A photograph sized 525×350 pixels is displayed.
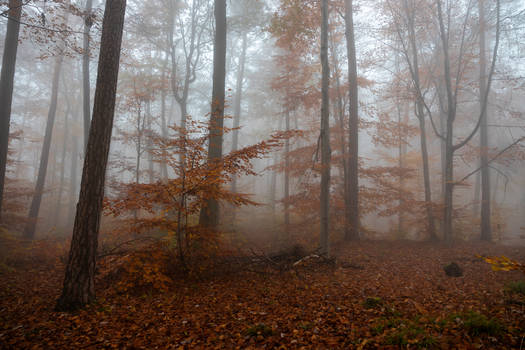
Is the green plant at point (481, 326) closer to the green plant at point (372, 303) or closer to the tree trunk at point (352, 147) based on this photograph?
the green plant at point (372, 303)

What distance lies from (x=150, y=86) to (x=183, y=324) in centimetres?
1324

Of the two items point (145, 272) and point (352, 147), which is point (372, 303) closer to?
point (145, 272)

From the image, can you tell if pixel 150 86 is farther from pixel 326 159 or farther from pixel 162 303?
pixel 162 303

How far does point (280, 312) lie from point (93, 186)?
12.5 ft

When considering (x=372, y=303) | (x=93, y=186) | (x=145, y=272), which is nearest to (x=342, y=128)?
(x=372, y=303)

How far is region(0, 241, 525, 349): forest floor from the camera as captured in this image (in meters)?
3.17

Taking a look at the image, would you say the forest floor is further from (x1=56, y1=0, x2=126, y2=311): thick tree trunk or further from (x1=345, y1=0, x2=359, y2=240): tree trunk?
(x1=345, y1=0, x2=359, y2=240): tree trunk

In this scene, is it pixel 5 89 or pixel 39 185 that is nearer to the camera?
pixel 5 89

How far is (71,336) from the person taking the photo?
11.5 feet

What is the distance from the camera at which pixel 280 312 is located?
4.12m

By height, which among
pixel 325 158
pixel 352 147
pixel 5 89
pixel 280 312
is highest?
pixel 5 89

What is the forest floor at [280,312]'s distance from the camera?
3.17 metres

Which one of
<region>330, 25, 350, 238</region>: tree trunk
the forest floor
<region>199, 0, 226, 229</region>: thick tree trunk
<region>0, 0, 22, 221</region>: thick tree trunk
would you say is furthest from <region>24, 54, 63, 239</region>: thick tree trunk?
<region>330, 25, 350, 238</region>: tree trunk

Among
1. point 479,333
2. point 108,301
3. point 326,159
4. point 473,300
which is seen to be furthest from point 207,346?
point 326,159
